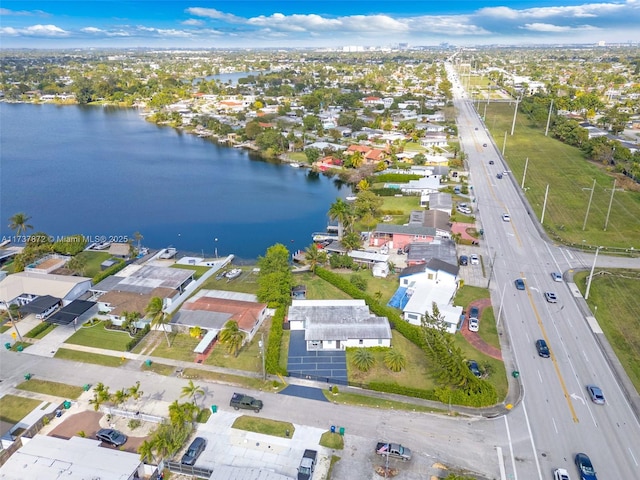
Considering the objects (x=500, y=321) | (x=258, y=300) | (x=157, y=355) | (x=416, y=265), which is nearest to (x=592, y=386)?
(x=500, y=321)

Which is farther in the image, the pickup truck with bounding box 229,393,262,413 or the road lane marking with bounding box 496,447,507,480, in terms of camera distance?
the pickup truck with bounding box 229,393,262,413

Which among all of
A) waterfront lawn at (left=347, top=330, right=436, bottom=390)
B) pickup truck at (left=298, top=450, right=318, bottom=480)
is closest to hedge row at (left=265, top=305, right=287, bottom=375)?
waterfront lawn at (left=347, top=330, right=436, bottom=390)

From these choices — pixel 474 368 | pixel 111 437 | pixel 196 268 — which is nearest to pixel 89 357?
pixel 111 437

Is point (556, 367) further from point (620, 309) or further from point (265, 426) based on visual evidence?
point (265, 426)

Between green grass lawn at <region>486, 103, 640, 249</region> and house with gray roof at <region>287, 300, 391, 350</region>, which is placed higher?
green grass lawn at <region>486, 103, 640, 249</region>

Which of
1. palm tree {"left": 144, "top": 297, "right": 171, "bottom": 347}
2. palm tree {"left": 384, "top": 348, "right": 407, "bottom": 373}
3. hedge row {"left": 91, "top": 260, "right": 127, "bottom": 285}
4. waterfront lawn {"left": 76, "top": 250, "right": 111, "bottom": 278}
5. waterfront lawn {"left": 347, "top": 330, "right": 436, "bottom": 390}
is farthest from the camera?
waterfront lawn {"left": 76, "top": 250, "right": 111, "bottom": 278}

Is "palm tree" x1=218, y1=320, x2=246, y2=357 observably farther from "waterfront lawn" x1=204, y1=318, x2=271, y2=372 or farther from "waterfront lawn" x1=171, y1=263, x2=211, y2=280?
"waterfront lawn" x1=171, y1=263, x2=211, y2=280

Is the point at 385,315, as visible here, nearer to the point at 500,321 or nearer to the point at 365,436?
the point at 500,321

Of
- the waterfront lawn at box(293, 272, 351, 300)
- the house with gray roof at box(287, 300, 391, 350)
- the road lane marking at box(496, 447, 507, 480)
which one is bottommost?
the road lane marking at box(496, 447, 507, 480)
